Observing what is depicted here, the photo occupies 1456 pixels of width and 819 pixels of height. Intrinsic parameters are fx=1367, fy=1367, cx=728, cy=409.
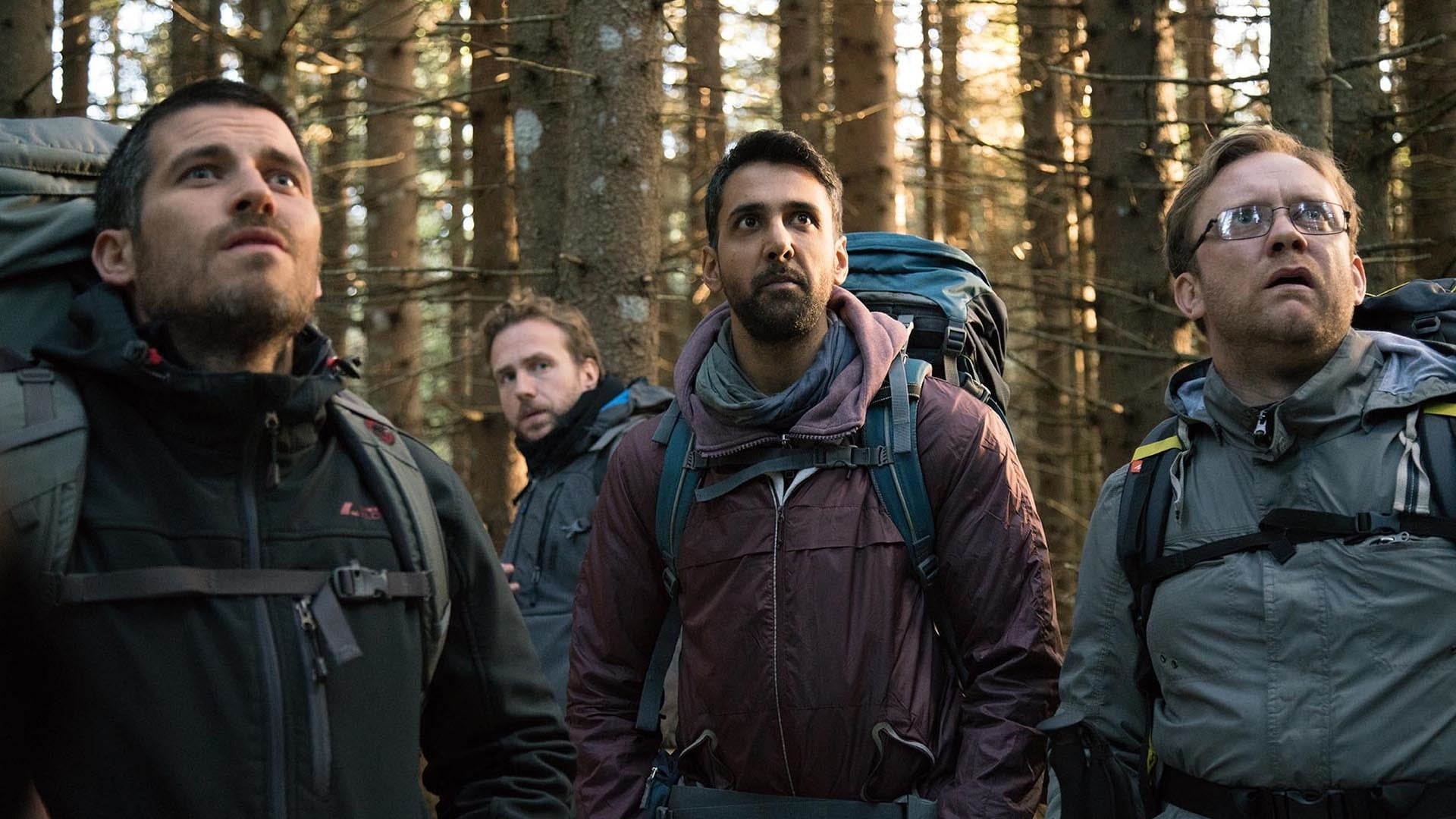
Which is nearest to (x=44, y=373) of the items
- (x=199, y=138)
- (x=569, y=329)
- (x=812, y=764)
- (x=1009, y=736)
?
(x=199, y=138)

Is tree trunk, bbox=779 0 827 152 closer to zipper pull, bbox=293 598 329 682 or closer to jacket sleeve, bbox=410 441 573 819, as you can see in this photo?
jacket sleeve, bbox=410 441 573 819

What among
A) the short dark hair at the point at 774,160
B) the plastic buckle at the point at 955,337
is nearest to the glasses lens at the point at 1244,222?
the plastic buckle at the point at 955,337

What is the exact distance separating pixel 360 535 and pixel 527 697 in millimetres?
559

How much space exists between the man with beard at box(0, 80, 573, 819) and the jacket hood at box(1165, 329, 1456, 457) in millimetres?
1868

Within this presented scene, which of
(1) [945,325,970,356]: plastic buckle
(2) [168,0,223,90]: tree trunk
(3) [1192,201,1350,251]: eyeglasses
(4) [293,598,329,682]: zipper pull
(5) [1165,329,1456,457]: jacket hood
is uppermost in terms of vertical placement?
(2) [168,0,223,90]: tree trunk

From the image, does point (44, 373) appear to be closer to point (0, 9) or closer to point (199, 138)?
point (199, 138)

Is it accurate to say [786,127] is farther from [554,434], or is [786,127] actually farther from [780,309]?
[780,309]

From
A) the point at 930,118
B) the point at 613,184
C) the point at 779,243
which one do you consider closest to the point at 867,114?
the point at 613,184

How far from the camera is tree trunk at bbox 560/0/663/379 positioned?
288 inches

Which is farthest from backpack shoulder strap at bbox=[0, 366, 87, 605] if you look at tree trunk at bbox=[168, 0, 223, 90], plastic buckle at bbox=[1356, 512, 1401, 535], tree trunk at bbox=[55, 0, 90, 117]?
tree trunk at bbox=[168, 0, 223, 90]

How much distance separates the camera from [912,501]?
3.82 m

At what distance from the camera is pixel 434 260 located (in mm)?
21922

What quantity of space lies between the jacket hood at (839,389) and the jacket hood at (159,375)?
4.85ft

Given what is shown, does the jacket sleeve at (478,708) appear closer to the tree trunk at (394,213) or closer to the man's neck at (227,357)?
the man's neck at (227,357)
